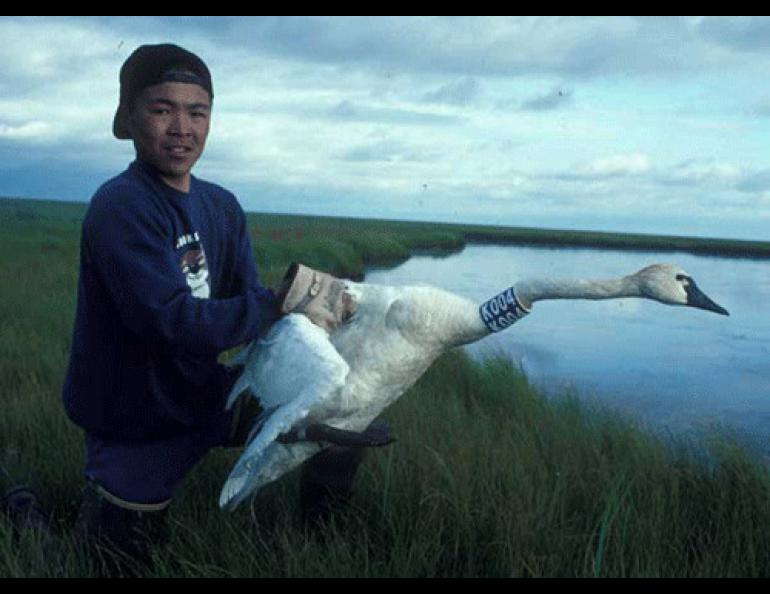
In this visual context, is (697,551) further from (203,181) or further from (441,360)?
(441,360)

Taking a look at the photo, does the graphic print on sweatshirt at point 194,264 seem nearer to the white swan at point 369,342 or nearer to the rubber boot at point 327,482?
the white swan at point 369,342

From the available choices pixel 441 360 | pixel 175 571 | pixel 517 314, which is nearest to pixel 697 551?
pixel 517 314

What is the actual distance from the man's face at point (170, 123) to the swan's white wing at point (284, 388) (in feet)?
1.89

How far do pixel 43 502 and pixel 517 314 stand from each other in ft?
6.23

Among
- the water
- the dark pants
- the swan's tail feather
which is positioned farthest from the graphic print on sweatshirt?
the water

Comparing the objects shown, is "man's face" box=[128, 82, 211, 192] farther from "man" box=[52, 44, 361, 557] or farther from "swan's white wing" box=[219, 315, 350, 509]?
"swan's white wing" box=[219, 315, 350, 509]

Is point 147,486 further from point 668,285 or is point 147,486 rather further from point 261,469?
point 668,285

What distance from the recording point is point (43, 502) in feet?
9.95

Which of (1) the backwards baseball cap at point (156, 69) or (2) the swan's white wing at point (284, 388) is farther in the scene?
(1) the backwards baseball cap at point (156, 69)

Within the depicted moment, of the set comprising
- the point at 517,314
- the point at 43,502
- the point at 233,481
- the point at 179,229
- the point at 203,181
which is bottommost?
the point at 43,502

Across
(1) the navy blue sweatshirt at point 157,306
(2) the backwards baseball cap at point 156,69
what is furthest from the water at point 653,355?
(2) the backwards baseball cap at point 156,69

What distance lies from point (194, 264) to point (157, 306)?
33 cm

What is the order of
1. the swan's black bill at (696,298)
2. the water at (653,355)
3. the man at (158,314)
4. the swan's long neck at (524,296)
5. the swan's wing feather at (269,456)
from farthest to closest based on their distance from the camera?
the water at (653,355), the swan's black bill at (696,298), the swan's long neck at (524,296), the man at (158,314), the swan's wing feather at (269,456)

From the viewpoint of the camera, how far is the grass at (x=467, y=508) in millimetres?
2443
